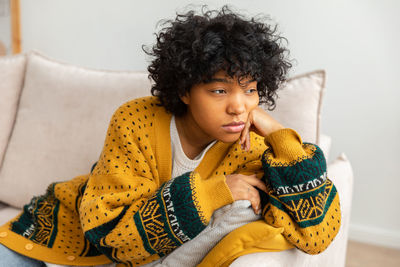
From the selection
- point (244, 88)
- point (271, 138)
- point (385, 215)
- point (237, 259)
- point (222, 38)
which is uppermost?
point (222, 38)

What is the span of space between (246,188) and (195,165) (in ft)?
0.60

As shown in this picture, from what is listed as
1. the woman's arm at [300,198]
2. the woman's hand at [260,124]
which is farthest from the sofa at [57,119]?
the woman's arm at [300,198]

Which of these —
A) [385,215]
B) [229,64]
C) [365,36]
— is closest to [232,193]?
[229,64]

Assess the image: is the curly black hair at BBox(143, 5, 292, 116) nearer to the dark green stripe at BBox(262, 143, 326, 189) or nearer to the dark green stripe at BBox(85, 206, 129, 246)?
the dark green stripe at BBox(262, 143, 326, 189)

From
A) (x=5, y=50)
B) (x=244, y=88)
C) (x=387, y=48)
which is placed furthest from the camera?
(x=5, y=50)

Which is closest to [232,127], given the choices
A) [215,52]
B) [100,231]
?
[215,52]

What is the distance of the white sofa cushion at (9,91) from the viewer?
156 cm

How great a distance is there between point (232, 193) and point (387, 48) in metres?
1.24

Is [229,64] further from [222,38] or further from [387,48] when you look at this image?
[387,48]

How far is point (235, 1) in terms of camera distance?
1.88m

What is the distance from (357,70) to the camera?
1.80m

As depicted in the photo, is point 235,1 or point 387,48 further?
point 235,1

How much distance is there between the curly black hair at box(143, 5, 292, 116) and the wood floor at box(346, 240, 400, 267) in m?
1.23

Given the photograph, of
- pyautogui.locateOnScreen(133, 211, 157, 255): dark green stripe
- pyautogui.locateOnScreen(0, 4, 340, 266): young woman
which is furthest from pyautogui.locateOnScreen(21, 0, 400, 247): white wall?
pyautogui.locateOnScreen(133, 211, 157, 255): dark green stripe
